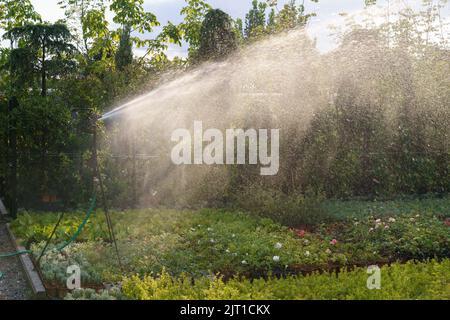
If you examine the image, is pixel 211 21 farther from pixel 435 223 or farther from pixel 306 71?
pixel 435 223

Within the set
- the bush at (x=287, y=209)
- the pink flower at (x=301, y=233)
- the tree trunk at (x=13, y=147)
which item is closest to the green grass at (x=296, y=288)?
the pink flower at (x=301, y=233)

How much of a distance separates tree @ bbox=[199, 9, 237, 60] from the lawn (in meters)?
5.60

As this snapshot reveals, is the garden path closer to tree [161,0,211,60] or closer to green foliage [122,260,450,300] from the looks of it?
green foliage [122,260,450,300]

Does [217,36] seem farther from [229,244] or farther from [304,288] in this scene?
[304,288]

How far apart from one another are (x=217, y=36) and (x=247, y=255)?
810 cm

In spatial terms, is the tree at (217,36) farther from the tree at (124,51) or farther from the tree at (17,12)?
the tree at (17,12)

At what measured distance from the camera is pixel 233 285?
5.13 meters

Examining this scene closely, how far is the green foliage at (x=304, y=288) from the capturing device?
15.4 feet

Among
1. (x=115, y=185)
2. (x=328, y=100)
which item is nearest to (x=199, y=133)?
(x=115, y=185)

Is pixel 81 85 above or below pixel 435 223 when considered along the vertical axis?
above

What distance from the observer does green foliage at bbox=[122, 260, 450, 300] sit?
15.4 feet

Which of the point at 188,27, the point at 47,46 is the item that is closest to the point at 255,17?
the point at 188,27

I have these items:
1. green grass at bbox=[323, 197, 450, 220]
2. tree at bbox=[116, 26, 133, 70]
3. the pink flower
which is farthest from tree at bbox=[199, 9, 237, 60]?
the pink flower

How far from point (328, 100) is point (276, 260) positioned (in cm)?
575
